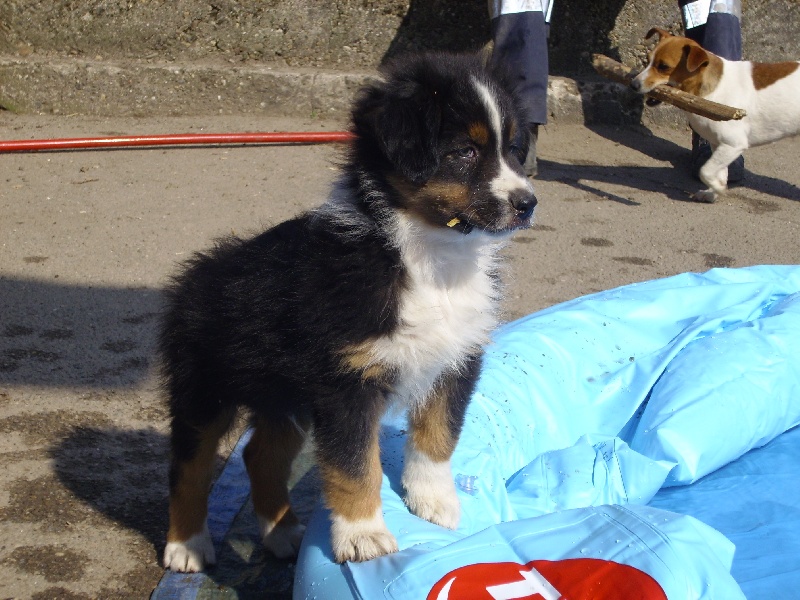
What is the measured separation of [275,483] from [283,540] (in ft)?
0.63

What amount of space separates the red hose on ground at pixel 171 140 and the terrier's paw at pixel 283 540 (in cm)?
442

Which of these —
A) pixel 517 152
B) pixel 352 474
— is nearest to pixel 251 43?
pixel 517 152

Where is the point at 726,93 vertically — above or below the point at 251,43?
above

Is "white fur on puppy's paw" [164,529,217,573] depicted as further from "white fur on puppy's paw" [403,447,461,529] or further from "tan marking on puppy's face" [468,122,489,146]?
"tan marking on puppy's face" [468,122,489,146]

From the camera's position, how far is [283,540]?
10.2 ft

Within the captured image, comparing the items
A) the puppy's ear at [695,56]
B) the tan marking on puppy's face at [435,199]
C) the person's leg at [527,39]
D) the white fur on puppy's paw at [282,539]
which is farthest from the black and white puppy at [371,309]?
the puppy's ear at [695,56]

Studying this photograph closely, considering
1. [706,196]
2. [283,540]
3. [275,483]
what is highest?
[275,483]

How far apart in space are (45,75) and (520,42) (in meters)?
4.22

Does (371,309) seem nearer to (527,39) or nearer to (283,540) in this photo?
(283,540)

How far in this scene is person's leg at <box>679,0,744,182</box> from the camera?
774 cm

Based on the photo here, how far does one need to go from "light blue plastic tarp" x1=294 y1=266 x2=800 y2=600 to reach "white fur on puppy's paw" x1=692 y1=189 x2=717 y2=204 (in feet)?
8.81

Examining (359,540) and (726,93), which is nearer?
(359,540)

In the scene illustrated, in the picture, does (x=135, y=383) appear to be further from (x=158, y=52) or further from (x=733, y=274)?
(x=158, y=52)

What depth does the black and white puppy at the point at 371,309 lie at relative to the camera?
260 cm
